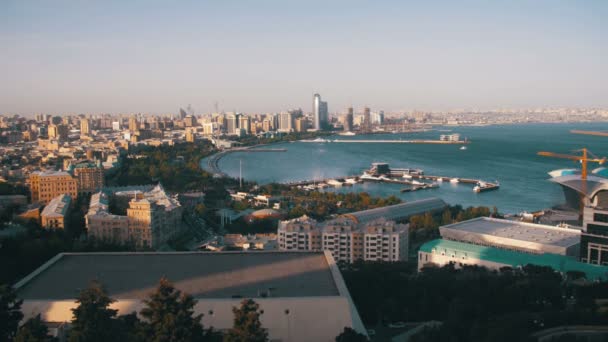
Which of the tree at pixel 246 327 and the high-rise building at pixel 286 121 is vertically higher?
the high-rise building at pixel 286 121

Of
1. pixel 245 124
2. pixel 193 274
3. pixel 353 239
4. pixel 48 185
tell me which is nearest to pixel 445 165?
pixel 48 185

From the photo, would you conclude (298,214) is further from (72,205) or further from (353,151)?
(353,151)

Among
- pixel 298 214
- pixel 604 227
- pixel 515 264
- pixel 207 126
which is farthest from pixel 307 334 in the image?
pixel 207 126

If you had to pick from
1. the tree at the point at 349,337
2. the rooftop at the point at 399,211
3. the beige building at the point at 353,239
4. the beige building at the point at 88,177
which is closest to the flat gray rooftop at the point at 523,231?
the beige building at the point at 353,239

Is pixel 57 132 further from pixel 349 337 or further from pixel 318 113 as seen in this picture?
pixel 349 337

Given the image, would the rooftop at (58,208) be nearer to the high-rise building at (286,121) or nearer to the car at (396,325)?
the car at (396,325)
